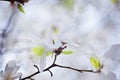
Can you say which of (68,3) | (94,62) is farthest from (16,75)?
(68,3)

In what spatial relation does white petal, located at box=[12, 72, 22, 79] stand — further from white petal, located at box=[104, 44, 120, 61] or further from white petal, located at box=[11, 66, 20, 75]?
white petal, located at box=[104, 44, 120, 61]

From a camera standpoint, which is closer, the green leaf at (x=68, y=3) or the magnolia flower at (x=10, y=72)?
the magnolia flower at (x=10, y=72)

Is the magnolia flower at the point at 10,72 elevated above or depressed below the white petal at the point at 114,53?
below

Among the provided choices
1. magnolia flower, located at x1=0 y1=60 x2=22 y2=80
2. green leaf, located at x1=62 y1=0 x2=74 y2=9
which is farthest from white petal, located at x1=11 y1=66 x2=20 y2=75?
green leaf, located at x1=62 y1=0 x2=74 y2=9

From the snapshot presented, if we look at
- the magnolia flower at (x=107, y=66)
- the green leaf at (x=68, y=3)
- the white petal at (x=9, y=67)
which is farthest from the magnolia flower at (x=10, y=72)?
the green leaf at (x=68, y=3)

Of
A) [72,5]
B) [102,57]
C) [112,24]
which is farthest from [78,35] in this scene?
[102,57]

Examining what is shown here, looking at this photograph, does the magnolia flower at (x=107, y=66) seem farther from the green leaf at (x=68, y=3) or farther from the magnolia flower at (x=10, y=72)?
the green leaf at (x=68, y=3)

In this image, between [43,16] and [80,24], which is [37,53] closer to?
[80,24]
